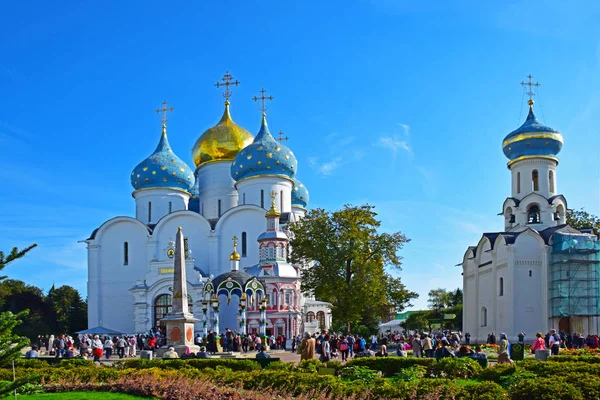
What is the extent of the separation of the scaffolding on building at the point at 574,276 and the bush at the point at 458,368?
21.3 metres

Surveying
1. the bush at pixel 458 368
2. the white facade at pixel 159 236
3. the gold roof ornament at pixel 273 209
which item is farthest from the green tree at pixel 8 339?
the white facade at pixel 159 236

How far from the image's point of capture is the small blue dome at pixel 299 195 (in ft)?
166

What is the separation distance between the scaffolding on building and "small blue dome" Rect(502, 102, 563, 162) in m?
5.94

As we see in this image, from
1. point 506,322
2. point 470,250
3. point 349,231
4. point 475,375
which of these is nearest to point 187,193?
point 349,231

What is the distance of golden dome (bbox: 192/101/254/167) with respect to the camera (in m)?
47.6

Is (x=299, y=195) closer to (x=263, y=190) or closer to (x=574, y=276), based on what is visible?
(x=263, y=190)

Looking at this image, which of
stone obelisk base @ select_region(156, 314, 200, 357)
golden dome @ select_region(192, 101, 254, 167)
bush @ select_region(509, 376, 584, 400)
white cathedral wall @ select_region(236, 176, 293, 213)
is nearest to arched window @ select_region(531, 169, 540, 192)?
white cathedral wall @ select_region(236, 176, 293, 213)

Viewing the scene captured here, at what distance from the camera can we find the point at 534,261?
116 feet

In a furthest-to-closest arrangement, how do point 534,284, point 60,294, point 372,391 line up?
point 60,294, point 534,284, point 372,391

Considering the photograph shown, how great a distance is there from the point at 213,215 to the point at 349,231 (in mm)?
14293

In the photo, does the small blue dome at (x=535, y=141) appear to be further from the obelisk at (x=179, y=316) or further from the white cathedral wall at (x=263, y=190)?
the obelisk at (x=179, y=316)

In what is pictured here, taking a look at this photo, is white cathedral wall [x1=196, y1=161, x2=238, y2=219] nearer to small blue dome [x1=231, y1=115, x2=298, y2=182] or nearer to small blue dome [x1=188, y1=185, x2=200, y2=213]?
small blue dome [x1=188, y1=185, x2=200, y2=213]

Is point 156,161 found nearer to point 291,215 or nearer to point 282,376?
point 291,215

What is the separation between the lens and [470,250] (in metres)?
41.8
